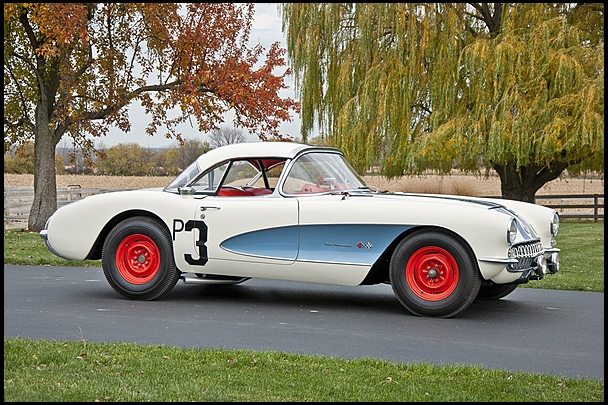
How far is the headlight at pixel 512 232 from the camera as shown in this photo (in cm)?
751

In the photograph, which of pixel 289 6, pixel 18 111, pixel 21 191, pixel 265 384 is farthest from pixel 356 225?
pixel 21 191

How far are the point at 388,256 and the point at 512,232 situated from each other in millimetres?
1355

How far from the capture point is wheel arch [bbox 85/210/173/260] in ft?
29.4

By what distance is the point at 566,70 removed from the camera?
18562 millimetres

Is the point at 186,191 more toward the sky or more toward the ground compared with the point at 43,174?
more toward the ground

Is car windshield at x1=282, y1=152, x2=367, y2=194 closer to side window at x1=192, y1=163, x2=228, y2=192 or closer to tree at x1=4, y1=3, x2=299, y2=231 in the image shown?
side window at x1=192, y1=163, x2=228, y2=192

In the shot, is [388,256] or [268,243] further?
[268,243]

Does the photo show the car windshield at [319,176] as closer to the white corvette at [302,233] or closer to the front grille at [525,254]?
the white corvette at [302,233]

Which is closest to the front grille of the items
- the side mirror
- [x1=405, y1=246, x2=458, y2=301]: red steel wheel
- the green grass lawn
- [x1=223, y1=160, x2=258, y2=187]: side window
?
[x1=405, y1=246, x2=458, y2=301]: red steel wheel

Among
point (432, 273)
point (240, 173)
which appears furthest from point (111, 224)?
point (432, 273)

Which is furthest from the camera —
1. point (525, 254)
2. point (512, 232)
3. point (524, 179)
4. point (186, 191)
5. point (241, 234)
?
point (524, 179)

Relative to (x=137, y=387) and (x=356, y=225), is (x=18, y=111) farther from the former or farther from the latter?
(x=137, y=387)

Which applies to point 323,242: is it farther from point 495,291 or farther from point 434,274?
point 495,291

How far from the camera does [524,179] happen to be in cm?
2362
